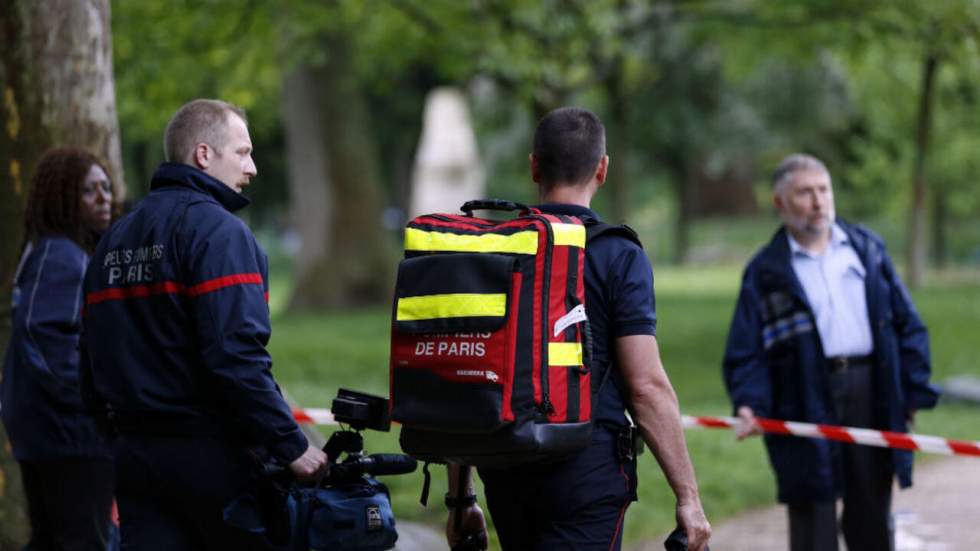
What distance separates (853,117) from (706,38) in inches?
796

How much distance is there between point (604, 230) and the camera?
3.91 meters

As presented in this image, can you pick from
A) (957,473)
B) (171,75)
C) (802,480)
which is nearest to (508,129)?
(171,75)

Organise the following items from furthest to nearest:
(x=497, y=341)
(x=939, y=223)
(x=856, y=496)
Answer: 1. (x=939, y=223)
2. (x=856, y=496)
3. (x=497, y=341)

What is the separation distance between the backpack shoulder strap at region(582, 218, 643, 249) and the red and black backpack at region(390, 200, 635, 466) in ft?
0.33

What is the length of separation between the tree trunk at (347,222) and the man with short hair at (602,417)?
20.9 m

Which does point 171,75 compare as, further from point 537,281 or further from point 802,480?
point 537,281

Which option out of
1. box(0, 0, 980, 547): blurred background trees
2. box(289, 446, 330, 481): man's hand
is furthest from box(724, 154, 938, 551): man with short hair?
box(0, 0, 980, 547): blurred background trees

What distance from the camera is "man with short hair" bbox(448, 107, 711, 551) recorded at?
3865mm

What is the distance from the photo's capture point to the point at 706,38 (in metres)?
23.2

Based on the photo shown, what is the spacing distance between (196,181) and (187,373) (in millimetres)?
526

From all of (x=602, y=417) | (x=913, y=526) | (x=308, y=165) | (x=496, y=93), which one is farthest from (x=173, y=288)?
(x=496, y=93)

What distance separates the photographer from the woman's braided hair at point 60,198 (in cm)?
547

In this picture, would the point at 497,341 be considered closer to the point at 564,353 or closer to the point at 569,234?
the point at 564,353

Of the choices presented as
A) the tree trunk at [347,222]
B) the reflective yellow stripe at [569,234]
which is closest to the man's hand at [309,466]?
the reflective yellow stripe at [569,234]
